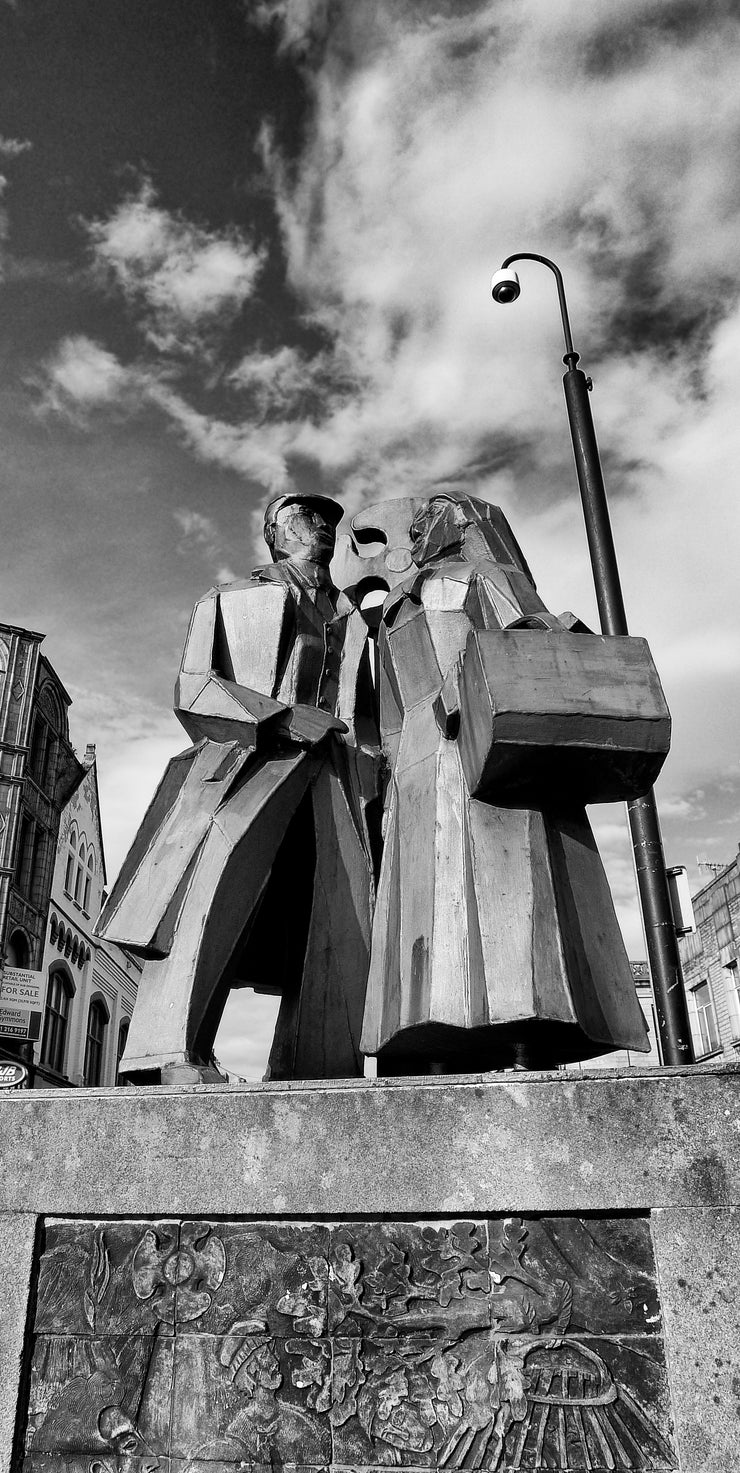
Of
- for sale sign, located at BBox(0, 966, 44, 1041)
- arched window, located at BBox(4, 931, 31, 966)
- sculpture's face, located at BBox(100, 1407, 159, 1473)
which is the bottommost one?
sculpture's face, located at BBox(100, 1407, 159, 1473)

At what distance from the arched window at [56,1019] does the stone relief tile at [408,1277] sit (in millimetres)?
26724

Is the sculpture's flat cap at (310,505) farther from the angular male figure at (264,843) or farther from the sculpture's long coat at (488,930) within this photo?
the sculpture's long coat at (488,930)

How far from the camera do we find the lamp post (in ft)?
21.4

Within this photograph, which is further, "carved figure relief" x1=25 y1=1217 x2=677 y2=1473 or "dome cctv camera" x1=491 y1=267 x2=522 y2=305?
"dome cctv camera" x1=491 y1=267 x2=522 y2=305

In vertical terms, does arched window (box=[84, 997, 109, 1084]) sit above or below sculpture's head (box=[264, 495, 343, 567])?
above

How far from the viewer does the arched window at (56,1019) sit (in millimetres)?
28359

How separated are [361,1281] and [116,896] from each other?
5.45 ft

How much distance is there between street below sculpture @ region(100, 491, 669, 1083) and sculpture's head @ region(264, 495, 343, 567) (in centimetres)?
2

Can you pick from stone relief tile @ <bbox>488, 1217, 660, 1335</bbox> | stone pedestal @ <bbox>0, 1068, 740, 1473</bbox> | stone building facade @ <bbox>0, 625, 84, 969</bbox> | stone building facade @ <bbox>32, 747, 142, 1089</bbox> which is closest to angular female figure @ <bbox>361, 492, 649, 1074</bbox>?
stone pedestal @ <bbox>0, 1068, 740, 1473</bbox>

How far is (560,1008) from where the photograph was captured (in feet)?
10.3

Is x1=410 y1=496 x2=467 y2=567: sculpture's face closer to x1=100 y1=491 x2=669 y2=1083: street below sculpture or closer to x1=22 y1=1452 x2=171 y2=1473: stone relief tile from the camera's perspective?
x1=100 y1=491 x2=669 y2=1083: street below sculpture

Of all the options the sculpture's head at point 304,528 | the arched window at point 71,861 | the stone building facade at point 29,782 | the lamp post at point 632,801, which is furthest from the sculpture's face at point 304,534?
the arched window at point 71,861

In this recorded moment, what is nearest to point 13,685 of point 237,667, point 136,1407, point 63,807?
point 63,807

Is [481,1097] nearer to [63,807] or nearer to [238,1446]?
→ [238,1446]
